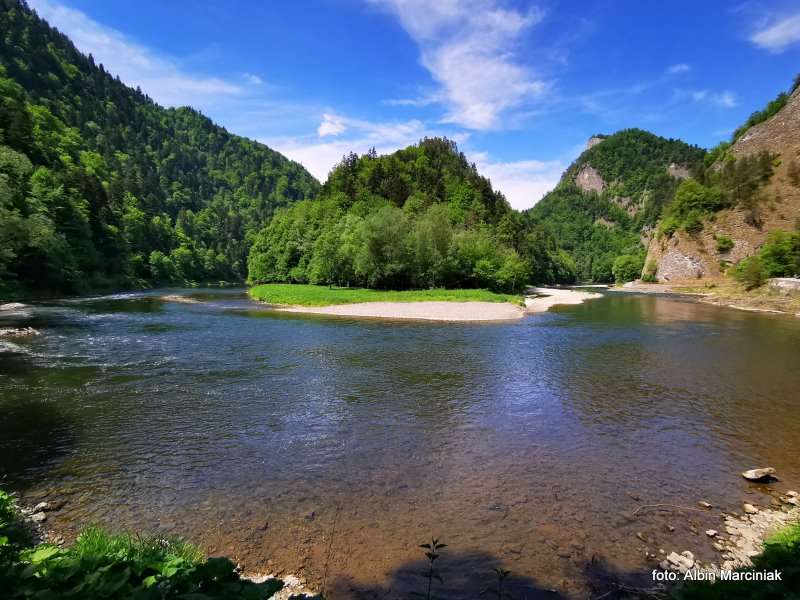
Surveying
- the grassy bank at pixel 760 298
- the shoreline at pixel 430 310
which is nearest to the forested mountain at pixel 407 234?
the shoreline at pixel 430 310

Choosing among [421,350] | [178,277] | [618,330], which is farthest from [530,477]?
[178,277]

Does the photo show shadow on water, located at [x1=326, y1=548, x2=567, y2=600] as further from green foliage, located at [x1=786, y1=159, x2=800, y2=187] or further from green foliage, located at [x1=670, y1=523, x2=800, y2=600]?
green foliage, located at [x1=786, y1=159, x2=800, y2=187]

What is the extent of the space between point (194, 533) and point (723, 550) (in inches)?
418

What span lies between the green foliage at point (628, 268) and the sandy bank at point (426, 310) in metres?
119

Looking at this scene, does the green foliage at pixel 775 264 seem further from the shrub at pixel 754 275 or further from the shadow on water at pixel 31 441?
the shadow on water at pixel 31 441

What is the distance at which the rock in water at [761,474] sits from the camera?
11.3 metres

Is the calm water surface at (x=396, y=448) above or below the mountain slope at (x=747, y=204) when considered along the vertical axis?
below

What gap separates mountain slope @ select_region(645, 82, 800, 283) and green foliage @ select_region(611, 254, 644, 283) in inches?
1155

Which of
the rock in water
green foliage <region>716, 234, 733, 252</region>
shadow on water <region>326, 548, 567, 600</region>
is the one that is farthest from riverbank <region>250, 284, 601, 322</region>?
green foliage <region>716, 234, 733, 252</region>

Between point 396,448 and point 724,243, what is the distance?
126 metres

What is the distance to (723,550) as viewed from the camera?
27.6 ft

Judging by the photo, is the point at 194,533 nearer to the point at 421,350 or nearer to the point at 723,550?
the point at 723,550

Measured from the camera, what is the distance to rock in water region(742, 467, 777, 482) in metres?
11.3

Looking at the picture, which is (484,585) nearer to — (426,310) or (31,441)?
(31,441)
